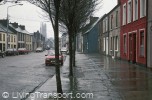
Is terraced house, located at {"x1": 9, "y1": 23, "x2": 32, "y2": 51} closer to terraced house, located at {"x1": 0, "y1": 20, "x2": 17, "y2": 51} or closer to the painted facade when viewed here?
terraced house, located at {"x1": 0, "y1": 20, "x2": 17, "y2": 51}

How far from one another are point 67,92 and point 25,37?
96.6m

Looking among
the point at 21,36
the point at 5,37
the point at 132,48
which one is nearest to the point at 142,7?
the point at 132,48

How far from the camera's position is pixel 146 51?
23.7 meters

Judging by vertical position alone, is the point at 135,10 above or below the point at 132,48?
above

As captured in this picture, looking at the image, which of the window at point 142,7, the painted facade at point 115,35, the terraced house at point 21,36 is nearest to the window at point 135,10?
the window at point 142,7

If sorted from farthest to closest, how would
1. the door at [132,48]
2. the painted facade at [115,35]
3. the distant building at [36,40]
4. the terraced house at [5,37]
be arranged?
the distant building at [36,40], the terraced house at [5,37], the painted facade at [115,35], the door at [132,48]

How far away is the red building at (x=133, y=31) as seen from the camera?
25078 mm

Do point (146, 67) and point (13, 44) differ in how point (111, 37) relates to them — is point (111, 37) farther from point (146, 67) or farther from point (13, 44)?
point (13, 44)

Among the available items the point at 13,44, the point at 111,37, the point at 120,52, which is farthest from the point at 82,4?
the point at 13,44

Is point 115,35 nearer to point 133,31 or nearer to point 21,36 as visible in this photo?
point 133,31

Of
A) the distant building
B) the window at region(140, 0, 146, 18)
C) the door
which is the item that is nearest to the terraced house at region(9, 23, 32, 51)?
the distant building

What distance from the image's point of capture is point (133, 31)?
2858 cm

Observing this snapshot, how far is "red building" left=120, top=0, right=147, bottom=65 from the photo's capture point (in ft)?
82.3

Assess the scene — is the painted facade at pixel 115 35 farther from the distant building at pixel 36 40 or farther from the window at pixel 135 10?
the distant building at pixel 36 40
